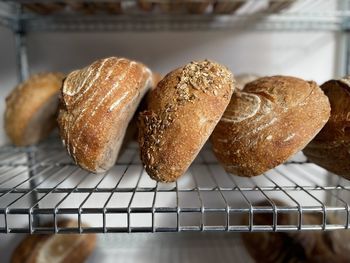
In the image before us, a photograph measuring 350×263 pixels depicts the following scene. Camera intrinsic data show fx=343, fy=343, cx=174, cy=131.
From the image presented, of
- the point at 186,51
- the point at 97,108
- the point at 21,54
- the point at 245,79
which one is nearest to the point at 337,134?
the point at 245,79

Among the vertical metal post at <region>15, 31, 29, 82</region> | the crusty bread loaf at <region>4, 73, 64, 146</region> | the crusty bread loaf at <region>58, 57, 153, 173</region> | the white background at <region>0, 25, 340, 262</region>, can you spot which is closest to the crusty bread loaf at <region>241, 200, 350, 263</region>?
the white background at <region>0, 25, 340, 262</region>

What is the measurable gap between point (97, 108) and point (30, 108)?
A: 1.04ft

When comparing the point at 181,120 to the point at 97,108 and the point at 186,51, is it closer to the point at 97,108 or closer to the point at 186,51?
the point at 97,108

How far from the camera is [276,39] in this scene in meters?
1.10

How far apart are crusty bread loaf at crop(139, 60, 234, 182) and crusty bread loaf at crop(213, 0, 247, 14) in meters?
0.40

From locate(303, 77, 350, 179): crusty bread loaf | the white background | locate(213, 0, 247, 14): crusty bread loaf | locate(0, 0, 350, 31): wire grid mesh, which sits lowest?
locate(303, 77, 350, 179): crusty bread loaf

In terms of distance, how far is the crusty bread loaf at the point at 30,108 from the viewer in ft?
2.74

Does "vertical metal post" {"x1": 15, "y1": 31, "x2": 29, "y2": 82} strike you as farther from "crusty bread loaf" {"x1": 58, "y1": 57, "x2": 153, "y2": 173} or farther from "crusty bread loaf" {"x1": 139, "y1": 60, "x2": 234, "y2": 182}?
"crusty bread loaf" {"x1": 139, "y1": 60, "x2": 234, "y2": 182}

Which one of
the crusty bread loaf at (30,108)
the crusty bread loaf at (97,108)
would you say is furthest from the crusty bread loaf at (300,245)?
the crusty bread loaf at (30,108)

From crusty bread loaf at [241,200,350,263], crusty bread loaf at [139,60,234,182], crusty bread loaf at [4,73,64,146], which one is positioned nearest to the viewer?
crusty bread loaf at [139,60,234,182]

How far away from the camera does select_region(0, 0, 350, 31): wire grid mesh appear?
1.05m

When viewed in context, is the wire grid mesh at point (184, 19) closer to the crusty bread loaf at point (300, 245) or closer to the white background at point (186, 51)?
the white background at point (186, 51)

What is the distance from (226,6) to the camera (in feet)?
3.16

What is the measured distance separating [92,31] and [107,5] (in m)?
0.16
